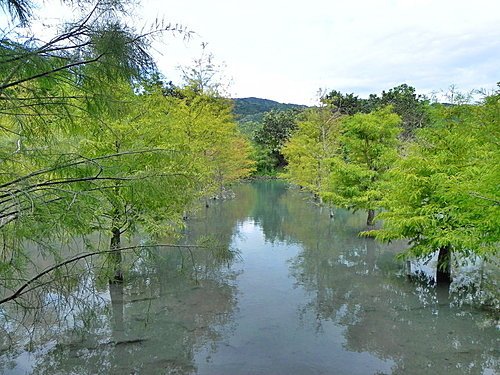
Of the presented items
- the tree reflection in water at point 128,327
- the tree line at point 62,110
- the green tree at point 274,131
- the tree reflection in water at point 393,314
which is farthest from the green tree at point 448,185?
the green tree at point 274,131

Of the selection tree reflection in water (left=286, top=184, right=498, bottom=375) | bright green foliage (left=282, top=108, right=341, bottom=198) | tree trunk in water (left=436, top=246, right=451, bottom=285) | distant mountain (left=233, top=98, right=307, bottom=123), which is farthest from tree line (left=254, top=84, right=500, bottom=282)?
distant mountain (left=233, top=98, right=307, bottom=123)

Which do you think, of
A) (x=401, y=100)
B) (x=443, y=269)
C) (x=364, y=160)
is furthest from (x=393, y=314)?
(x=401, y=100)

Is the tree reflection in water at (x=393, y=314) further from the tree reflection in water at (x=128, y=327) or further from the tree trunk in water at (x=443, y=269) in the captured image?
the tree reflection in water at (x=128, y=327)

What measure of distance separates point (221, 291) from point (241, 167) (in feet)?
72.8

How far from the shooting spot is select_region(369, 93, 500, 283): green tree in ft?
25.3

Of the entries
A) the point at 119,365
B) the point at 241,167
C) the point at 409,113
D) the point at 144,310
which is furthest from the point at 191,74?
the point at 409,113

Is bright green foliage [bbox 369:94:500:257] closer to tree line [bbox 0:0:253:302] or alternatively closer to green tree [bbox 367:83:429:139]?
tree line [bbox 0:0:253:302]

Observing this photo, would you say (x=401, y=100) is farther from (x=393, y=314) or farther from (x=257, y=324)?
(x=257, y=324)

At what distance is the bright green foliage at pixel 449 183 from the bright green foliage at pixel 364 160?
486 cm

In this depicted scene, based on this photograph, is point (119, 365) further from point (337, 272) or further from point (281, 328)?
point (337, 272)

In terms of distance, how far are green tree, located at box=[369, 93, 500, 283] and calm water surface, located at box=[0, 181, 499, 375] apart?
4.88 feet

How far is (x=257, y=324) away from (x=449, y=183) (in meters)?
4.80

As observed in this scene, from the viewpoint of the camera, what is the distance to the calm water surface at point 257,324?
6.15 metres

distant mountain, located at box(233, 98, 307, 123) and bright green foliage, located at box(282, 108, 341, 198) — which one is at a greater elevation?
distant mountain, located at box(233, 98, 307, 123)
